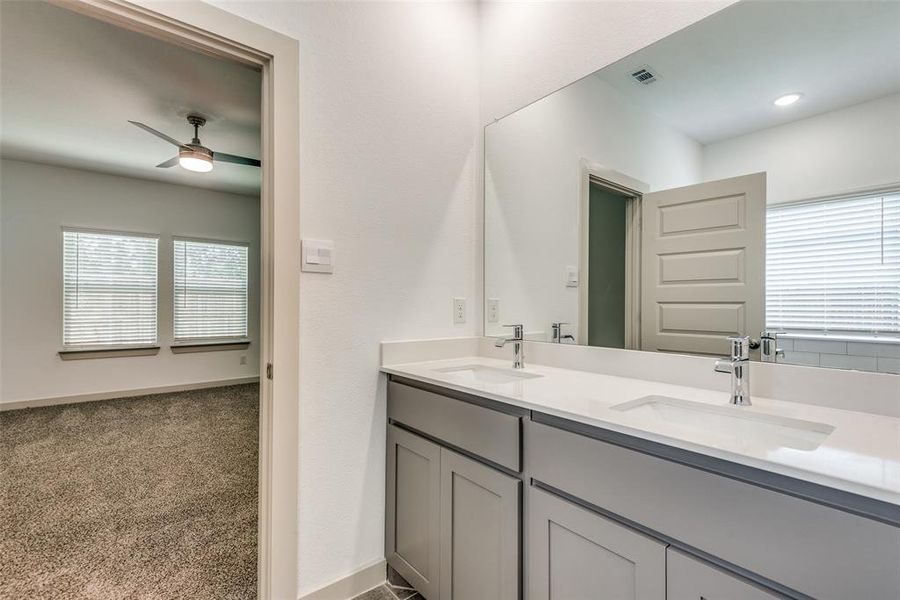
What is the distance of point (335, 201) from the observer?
151 centimetres

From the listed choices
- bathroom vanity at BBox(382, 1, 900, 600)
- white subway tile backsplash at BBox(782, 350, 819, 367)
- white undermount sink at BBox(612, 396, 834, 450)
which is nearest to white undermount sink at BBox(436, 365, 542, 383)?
bathroom vanity at BBox(382, 1, 900, 600)

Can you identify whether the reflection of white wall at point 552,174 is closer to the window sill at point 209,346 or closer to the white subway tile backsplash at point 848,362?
the white subway tile backsplash at point 848,362

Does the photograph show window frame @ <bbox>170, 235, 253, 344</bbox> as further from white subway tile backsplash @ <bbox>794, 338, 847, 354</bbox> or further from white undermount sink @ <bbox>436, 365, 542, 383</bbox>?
white subway tile backsplash @ <bbox>794, 338, 847, 354</bbox>

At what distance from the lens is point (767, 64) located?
44.9 inches

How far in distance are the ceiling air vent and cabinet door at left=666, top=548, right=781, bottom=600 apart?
1427mm

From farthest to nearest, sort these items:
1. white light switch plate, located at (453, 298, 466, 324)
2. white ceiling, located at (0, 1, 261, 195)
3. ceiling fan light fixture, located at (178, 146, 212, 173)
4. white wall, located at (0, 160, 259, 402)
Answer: white wall, located at (0, 160, 259, 402)
ceiling fan light fixture, located at (178, 146, 212, 173)
white ceiling, located at (0, 1, 261, 195)
white light switch plate, located at (453, 298, 466, 324)

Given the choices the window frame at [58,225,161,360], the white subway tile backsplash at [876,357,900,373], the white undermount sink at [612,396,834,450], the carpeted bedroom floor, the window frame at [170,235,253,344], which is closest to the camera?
the white undermount sink at [612,396,834,450]

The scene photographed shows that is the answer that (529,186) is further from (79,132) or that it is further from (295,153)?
(79,132)

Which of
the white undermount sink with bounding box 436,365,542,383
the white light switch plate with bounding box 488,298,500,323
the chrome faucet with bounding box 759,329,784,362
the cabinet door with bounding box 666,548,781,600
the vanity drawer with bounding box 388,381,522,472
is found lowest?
the cabinet door with bounding box 666,548,781,600

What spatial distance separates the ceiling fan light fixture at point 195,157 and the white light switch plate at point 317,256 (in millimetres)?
2326

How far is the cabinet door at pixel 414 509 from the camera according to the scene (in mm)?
1383

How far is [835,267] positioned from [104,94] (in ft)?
13.3

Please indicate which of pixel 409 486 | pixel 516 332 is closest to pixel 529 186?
pixel 516 332

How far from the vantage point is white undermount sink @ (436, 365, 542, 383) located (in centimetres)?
160
